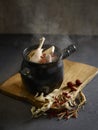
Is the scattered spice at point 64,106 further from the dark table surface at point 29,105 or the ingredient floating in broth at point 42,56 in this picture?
the ingredient floating in broth at point 42,56

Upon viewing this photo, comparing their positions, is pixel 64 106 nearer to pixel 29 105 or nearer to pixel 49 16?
pixel 29 105

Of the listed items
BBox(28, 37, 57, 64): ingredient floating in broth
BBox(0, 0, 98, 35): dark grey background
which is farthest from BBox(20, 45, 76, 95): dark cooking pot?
BBox(0, 0, 98, 35): dark grey background

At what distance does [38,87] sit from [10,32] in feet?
2.32

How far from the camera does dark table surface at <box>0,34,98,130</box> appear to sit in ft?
3.29

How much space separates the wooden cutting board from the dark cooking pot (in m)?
0.04

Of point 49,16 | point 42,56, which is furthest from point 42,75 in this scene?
point 49,16

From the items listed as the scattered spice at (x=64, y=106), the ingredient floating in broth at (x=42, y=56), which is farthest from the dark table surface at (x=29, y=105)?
the ingredient floating in broth at (x=42, y=56)

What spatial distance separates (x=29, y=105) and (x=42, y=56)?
0.60ft

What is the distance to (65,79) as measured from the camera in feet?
3.99

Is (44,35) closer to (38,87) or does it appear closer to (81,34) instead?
(81,34)

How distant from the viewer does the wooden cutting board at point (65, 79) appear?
1130mm

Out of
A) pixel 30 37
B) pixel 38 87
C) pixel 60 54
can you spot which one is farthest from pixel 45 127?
pixel 30 37

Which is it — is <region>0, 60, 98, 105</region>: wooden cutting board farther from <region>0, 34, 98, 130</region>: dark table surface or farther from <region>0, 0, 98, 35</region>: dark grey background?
<region>0, 0, 98, 35</region>: dark grey background

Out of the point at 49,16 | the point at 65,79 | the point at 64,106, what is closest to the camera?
the point at 64,106
